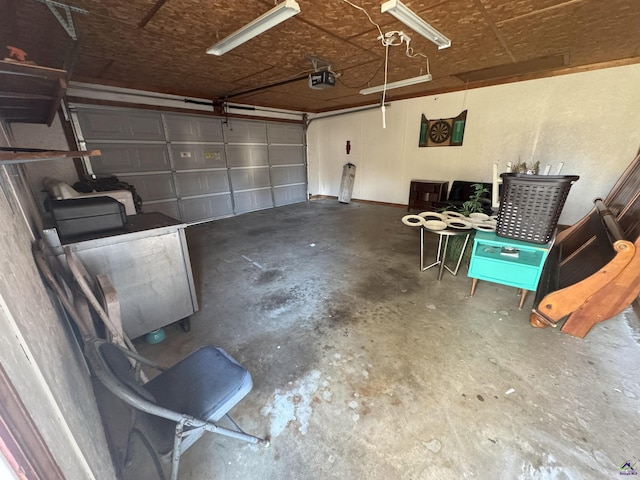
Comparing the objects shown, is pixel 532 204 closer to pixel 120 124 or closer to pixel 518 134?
pixel 518 134

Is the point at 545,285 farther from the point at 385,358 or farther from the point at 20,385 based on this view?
the point at 20,385

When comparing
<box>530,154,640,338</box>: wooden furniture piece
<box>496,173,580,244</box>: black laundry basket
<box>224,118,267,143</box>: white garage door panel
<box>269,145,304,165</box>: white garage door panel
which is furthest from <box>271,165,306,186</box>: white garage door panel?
<box>530,154,640,338</box>: wooden furniture piece

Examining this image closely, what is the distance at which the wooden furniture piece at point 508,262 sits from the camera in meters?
2.08

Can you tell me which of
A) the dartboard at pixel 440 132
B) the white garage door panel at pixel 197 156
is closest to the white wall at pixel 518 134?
the dartboard at pixel 440 132

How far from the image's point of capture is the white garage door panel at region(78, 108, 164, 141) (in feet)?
13.3

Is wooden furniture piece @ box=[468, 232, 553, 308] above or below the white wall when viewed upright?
below

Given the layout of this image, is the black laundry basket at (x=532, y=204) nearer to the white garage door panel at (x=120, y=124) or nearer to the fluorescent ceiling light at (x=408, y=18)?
the fluorescent ceiling light at (x=408, y=18)

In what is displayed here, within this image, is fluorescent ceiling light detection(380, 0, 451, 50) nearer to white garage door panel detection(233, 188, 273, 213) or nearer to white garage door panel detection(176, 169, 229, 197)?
white garage door panel detection(176, 169, 229, 197)

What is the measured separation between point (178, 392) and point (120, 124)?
503 cm

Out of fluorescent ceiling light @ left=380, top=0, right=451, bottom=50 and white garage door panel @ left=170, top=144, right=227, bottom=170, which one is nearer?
fluorescent ceiling light @ left=380, top=0, right=451, bottom=50

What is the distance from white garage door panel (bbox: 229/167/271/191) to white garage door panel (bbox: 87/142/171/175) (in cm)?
145

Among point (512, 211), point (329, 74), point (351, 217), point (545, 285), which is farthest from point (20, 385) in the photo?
point (351, 217)

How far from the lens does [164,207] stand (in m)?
5.16

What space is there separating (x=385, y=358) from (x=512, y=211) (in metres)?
1.54
